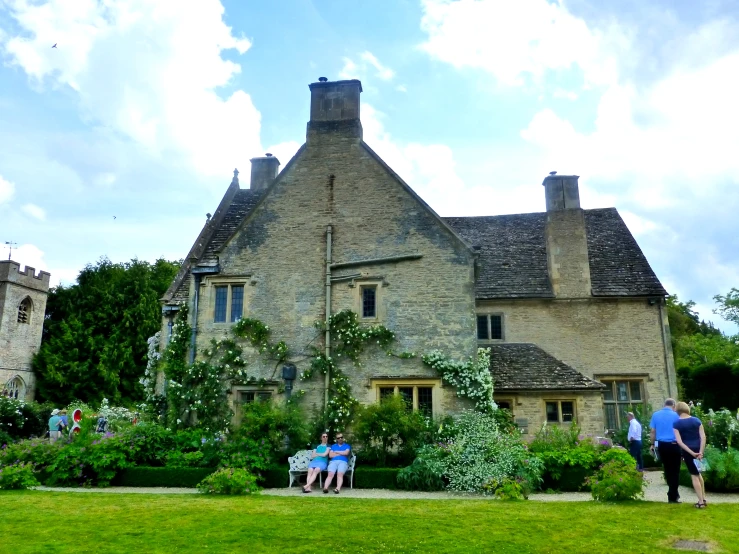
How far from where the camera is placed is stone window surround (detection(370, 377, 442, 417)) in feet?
55.5

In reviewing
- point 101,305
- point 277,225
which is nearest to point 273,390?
point 277,225

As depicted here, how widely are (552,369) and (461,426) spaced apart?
584cm

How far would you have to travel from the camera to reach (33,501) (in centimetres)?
1140

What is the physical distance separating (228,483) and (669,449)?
9.12 metres


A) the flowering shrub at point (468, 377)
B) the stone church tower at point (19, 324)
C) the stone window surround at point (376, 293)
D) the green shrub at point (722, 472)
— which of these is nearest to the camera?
the green shrub at point (722, 472)

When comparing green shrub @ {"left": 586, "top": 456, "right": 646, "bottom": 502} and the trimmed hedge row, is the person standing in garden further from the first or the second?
green shrub @ {"left": 586, "top": 456, "right": 646, "bottom": 502}

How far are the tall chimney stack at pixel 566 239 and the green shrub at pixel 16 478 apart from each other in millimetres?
18596

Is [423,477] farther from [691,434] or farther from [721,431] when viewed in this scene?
[721,431]

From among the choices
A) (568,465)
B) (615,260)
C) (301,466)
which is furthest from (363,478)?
(615,260)

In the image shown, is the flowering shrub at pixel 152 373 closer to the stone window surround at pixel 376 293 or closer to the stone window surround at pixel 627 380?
the stone window surround at pixel 376 293

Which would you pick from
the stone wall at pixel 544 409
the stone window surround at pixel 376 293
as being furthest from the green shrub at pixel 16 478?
the stone wall at pixel 544 409

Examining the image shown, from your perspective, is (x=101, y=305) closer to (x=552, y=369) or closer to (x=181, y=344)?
(x=181, y=344)

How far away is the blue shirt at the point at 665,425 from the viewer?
10852mm

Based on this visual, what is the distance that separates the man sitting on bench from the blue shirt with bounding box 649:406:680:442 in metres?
7.15
